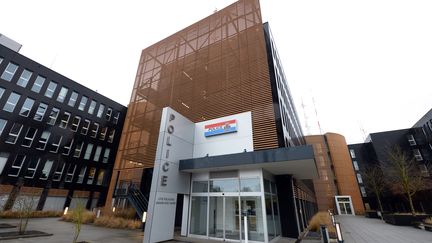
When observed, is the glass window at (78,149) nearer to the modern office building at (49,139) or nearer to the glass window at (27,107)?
the modern office building at (49,139)

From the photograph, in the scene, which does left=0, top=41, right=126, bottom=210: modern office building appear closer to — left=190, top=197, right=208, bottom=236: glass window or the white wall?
left=190, top=197, right=208, bottom=236: glass window

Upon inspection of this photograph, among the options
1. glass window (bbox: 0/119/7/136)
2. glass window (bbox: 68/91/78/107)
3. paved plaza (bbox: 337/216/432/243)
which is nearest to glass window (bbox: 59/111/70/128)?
glass window (bbox: 68/91/78/107)

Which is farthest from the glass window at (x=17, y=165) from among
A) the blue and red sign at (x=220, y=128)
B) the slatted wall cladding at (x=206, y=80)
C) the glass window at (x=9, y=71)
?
the blue and red sign at (x=220, y=128)

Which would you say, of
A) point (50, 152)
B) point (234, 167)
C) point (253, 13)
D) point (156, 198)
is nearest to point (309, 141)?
point (253, 13)

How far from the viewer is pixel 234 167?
36.2ft

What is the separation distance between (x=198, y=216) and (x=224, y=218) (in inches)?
73.4

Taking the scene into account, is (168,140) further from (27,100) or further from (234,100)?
(27,100)

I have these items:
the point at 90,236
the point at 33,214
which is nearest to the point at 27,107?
the point at 33,214

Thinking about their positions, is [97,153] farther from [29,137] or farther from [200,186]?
[200,186]

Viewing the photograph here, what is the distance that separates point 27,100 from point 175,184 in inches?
983

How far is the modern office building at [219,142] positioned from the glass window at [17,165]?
12630mm

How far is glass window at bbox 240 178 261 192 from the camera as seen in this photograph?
10.5 m

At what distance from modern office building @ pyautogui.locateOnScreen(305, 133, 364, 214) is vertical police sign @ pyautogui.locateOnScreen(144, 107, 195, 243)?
34786 mm

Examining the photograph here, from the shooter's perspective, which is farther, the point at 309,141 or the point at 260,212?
the point at 309,141
